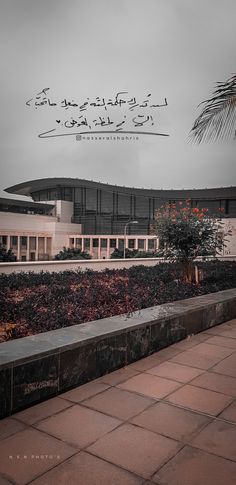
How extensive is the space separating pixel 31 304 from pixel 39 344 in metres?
2.54

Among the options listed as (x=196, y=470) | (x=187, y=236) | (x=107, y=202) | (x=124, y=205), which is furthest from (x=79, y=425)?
(x=107, y=202)

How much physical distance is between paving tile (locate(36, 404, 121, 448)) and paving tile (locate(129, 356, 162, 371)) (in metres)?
1.25

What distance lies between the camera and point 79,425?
2932mm

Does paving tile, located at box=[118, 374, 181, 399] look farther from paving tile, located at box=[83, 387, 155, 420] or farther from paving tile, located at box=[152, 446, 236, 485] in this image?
paving tile, located at box=[152, 446, 236, 485]

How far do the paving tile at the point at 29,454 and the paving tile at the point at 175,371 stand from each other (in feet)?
5.76

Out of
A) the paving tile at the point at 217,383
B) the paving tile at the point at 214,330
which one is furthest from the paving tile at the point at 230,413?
the paving tile at the point at 214,330

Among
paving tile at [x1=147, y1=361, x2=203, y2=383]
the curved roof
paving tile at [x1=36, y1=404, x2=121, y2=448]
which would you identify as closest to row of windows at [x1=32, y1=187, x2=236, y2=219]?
the curved roof

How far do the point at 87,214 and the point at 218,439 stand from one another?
2482 inches

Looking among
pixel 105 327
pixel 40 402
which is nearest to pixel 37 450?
pixel 40 402

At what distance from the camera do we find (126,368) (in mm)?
4320

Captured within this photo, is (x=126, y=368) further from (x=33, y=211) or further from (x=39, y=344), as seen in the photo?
(x=33, y=211)

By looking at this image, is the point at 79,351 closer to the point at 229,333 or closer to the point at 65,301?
the point at 65,301

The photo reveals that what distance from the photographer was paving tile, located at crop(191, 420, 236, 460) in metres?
2.60

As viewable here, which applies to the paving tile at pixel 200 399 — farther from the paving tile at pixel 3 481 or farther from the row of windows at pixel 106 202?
the row of windows at pixel 106 202
